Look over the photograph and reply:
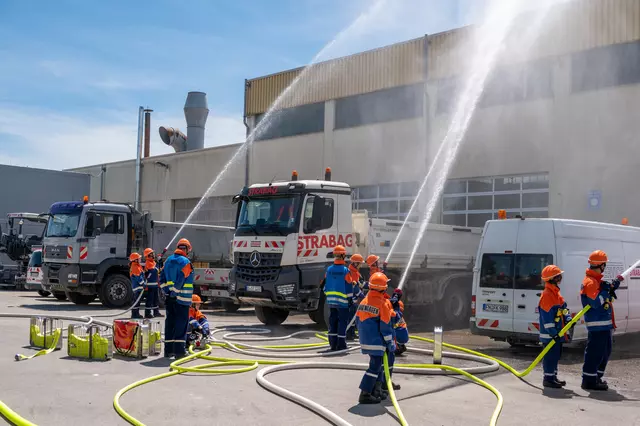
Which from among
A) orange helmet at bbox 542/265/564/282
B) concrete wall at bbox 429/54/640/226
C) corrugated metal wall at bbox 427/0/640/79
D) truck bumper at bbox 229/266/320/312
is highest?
corrugated metal wall at bbox 427/0/640/79

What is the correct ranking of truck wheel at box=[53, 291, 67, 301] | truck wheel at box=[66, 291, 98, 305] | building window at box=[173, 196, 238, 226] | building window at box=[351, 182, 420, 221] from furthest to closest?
building window at box=[173, 196, 238, 226]
building window at box=[351, 182, 420, 221]
truck wheel at box=[53, 291, 67, 301]
truck wheel at box=[66, 291, 98, 305]

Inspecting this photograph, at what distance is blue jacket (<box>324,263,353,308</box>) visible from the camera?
1070 cm

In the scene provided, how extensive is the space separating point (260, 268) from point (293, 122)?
1378 cm

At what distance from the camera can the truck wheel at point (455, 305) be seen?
52.0 ft

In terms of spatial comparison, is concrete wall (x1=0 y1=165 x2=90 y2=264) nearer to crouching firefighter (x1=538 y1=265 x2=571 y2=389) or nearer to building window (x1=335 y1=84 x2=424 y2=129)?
building window (x1=335 y1=84 x2=424 y2=129)

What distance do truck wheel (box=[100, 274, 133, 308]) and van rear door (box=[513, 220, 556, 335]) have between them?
38.6 feet

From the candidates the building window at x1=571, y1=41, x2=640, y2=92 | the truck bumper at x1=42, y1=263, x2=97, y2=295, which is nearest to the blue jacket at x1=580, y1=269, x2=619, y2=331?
the building window at x1=571, y1=41, x2=640, y2=92

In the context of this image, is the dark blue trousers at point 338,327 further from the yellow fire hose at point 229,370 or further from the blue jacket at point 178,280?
the blue jacket at point 178,280

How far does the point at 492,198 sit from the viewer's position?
66.8 ft

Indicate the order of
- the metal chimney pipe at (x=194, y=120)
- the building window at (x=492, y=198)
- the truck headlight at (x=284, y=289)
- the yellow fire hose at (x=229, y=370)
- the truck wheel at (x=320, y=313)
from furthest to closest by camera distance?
the metal chimney pipe at (x=194, y=120) < the building window at (x=492, y=198) < the truck wheel at (x=320, y=313) < the truck headlight at (x=284, y=289) < the yellow fire hose at (x=229, y=370)

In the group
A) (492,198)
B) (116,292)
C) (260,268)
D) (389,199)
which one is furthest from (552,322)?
(389,199)

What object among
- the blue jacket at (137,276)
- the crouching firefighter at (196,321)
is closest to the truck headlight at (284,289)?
the crouching firefighter at (196,321)

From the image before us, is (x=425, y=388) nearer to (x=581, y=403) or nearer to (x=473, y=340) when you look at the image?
(x=581, y=403)

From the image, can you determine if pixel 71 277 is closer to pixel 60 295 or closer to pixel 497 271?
pixel 60 295
